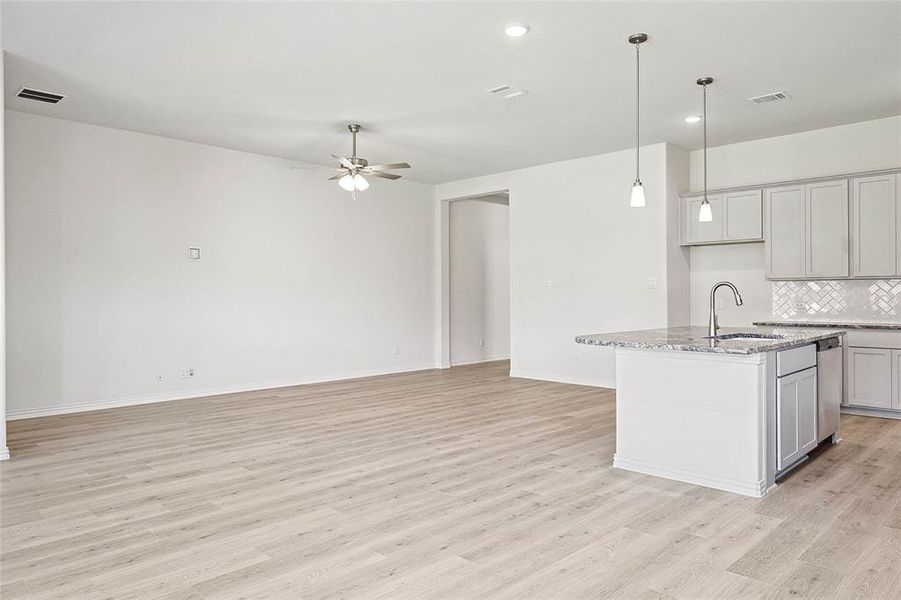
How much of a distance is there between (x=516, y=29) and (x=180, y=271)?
4717 mm

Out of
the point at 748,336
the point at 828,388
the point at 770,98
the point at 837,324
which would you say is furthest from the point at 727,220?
the point at 748,336

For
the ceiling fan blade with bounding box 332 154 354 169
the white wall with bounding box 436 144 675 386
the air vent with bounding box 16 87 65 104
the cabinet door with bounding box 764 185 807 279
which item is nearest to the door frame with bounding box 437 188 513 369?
the white wall with bounding box 436 144 675 386

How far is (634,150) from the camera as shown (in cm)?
714

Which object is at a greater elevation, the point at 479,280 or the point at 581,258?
the point at 581,258

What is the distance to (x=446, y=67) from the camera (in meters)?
4.60

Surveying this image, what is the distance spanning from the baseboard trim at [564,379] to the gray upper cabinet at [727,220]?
6.34ft

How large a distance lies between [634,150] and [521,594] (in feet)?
19.5

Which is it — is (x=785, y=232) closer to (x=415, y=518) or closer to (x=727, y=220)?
(x=727, y=220)

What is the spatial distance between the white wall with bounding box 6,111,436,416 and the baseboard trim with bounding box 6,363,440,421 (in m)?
0.02

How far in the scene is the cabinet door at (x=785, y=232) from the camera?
6.22 m

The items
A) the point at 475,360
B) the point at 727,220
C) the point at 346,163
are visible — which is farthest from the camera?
the point at 475,360

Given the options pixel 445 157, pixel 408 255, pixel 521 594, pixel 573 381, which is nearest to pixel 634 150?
pixel 445 157

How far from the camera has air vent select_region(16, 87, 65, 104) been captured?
5.13 metres

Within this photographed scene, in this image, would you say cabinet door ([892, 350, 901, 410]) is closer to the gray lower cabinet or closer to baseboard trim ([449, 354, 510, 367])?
the gray lower cabinet
